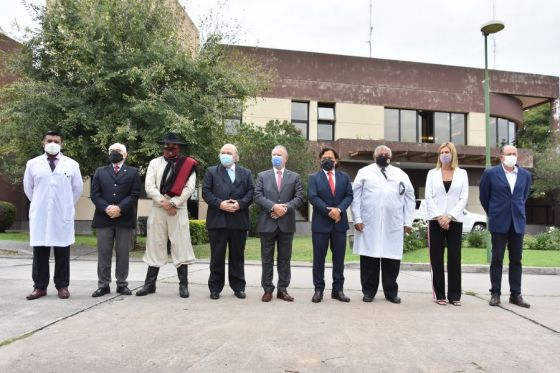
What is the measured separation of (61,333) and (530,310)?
17.8 feet

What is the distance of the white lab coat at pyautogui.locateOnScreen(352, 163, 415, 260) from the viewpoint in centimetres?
667

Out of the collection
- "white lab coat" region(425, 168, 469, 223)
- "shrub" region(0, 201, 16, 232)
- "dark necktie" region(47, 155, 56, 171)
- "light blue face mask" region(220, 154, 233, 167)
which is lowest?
"shrub" region(0, 201, 16, 232)

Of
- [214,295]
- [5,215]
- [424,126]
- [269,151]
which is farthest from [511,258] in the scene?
[424,126]

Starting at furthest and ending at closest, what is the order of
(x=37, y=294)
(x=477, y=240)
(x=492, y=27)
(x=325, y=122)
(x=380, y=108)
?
1. (x=380, y=108)
2. (x=325, y=122)
3. (x=477, y=240)
4. (x=492, y=27)
5. (x=37, y=294)

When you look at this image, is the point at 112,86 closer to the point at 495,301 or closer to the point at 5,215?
the point at 495,301

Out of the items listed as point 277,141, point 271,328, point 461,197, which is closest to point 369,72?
point 277,141

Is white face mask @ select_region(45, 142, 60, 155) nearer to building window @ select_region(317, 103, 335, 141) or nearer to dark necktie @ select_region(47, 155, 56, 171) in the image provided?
dark necktie @ select_region(47, 155, 56, 171)

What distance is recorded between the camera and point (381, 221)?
6785 millimetres

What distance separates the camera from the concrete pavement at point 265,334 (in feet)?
12.5

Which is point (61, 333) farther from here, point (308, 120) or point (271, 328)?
point (308, 120)

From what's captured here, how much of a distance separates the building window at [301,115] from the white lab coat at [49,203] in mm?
20919

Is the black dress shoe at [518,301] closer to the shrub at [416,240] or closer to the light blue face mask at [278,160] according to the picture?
the light blue face mask at [278,160]

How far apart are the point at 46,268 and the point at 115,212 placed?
3.65ft

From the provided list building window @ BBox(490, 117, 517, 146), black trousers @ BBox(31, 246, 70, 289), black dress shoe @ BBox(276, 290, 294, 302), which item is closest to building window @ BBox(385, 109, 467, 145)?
building window @ BBox(490, 117, 517, 146)
